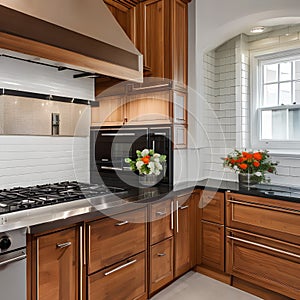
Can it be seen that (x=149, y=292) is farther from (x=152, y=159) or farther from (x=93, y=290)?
(x=152, y=159)

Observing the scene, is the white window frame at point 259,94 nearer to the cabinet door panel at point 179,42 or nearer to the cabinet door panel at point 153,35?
the cabinet door panel at point 179,42

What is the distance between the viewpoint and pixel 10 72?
8.02ft

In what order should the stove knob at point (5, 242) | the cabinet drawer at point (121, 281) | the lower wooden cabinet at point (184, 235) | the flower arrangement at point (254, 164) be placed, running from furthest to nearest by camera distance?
the flower arrangement at point (254, 164) → the lower wooden cabinet at point (184, 235) → the cabinet drawer at point (121, 281) → the stove knob at point (5, 242)

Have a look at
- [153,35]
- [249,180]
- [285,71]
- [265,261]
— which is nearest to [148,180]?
[249,180]

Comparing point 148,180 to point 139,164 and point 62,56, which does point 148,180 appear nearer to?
point 139,164

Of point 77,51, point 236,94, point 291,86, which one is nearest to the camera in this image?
point 77,51

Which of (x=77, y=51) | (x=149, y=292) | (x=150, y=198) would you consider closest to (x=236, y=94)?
(x=150, y=198)

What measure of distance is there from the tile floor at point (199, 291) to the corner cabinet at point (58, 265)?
0.95 m

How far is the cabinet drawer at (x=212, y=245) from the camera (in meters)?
2.84

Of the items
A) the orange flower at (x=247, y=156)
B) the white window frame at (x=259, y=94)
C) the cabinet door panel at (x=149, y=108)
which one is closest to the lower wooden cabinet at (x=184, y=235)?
the orange flower at (x=247, y=156)

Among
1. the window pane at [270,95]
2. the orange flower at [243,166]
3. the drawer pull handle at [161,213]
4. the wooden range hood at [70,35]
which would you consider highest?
the wooden range hood at [70,35]

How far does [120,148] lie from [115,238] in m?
1.26

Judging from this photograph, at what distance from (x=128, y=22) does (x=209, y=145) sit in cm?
160

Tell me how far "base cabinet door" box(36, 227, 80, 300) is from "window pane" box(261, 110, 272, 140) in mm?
2315
